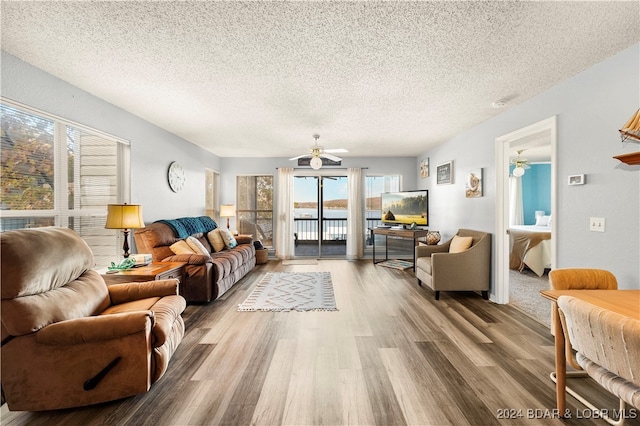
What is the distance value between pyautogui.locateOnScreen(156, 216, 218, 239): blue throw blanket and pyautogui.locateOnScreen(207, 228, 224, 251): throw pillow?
156 mm

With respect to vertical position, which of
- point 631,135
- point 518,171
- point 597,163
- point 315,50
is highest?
point 315,50

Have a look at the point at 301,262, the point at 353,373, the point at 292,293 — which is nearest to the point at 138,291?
the point at 353,373

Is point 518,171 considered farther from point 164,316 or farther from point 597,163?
point 164,316

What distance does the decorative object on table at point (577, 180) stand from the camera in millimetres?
2430

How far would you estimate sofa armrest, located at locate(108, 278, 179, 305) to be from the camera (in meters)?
2.31

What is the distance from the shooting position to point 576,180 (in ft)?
8.18

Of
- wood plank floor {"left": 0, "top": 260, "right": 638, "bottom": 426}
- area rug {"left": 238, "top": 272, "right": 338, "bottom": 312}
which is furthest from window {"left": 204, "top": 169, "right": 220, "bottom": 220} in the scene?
wood plank floor {"left": 0, "top": 260, "right": 638, "bottom": 426}

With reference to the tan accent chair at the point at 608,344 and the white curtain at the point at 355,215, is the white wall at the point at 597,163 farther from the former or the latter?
the white curtain at the point at 355,215

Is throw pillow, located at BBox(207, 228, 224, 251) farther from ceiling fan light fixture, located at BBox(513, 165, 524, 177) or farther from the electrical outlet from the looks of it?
ceiling fan light fixture, located at BBox(513, 165, 524, 177)

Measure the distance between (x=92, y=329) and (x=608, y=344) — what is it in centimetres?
267

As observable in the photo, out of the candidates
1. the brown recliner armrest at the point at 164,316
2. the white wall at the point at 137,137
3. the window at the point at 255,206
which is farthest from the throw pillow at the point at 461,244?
the white wall at the point at 137,137

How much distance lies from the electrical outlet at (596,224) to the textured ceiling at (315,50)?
1.31m

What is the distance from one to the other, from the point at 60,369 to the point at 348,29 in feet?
9.23

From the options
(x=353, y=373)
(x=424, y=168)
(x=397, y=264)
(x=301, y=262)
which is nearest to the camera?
(x=353, y=373)
